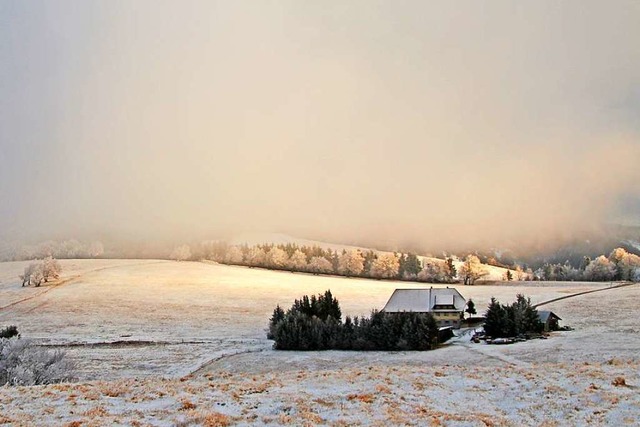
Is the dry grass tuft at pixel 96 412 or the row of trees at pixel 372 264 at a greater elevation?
the row of trees at pixel 372 264

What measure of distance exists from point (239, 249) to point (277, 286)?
205ft

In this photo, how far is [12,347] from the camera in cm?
3050

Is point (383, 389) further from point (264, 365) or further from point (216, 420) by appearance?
point (264, 365)

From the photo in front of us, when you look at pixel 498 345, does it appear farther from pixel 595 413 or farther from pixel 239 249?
pixel 239 249

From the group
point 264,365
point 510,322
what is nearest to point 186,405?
point 264,365

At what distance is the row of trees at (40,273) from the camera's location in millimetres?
91938

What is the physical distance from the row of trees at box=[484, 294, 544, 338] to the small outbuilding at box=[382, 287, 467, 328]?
11277mm

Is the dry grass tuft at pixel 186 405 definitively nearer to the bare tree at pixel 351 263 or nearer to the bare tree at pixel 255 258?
the bare tree at pixel 351 263

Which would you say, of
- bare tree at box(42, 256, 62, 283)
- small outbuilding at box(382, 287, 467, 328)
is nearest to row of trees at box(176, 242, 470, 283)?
bare tree at box(42, 256, 62, 283)

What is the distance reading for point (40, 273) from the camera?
3656 inches

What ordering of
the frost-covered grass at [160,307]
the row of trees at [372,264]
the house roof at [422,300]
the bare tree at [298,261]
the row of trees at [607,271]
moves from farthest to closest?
the bare tree at [298,261]
the row of trees at [372,264]
the row of trees at [607,271]
the house roof at [422,300]
the frost-covered grass at [160,307]

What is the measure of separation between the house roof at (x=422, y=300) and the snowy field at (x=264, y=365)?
17.3 feet

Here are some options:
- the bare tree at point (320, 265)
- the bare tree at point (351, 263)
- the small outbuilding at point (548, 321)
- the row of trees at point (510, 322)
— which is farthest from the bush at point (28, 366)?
the bare tree at point (351, 263)

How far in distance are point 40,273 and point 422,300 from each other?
219 ft
